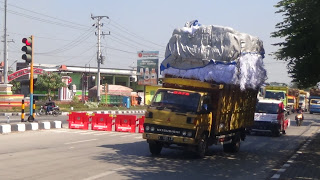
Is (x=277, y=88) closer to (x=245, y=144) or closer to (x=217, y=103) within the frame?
(x=245, y=144)

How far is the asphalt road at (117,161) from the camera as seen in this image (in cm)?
1108

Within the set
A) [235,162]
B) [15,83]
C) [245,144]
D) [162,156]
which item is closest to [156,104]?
[162,156]

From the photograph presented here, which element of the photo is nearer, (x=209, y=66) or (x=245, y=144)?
(x=209, y=66)

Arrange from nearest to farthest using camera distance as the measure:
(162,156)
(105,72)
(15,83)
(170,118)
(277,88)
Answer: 1. (170,118)
2. (162,156)
3. (277,88)
4. (15,83)
5. (105,72)

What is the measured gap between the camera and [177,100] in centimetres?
1441

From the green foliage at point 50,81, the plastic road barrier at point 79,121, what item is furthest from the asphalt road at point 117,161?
the green foliage at point 50,81

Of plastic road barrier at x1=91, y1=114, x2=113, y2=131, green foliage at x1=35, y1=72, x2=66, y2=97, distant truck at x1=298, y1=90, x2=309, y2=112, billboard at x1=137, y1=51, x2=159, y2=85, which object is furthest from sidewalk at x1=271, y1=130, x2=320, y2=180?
billboard at x1=137, y1=51, x2=159, y2=85

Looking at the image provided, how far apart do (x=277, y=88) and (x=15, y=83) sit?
38.9m

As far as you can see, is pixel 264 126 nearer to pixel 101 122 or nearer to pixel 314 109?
pixel 101 122

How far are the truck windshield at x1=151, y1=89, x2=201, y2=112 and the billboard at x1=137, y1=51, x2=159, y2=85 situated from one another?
6293cm

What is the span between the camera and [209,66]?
1466 cm

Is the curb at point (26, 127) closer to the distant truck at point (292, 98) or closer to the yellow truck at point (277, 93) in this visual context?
the yellow truck at point (277, 93)

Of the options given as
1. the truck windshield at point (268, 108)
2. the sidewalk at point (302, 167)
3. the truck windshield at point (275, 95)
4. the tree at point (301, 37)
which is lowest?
the sidewalk at point (302, 167)

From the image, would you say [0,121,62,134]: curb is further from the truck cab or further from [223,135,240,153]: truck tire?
the truck cab
